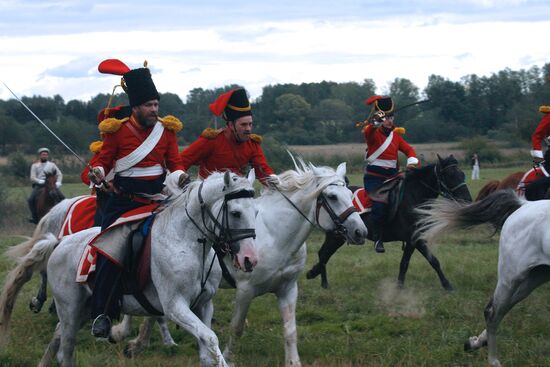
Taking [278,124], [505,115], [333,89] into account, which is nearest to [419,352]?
[278,124]

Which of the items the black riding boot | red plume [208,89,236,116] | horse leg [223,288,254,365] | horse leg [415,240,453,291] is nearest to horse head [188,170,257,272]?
horse leg [223,288,254,365]

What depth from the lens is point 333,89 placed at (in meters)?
81.4

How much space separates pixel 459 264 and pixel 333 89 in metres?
67.8

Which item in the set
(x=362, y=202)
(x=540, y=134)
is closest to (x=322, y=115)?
(x=362, y=202)

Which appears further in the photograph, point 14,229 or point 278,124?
point 278,124

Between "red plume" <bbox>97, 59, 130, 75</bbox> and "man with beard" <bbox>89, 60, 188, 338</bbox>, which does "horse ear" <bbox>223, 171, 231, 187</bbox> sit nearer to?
"man with beard" <bbox>89, 60, 188, 338</bbox>

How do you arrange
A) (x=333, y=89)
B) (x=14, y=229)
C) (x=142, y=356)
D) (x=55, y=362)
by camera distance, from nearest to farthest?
(x=55, y=362)
(x=142, y=356)
(x=14, y=229)
(x=333, y=89)

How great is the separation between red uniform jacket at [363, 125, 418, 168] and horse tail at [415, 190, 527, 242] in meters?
3.94

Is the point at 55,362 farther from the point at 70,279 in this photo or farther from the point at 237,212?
the point at 237,212

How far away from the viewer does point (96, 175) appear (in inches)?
286

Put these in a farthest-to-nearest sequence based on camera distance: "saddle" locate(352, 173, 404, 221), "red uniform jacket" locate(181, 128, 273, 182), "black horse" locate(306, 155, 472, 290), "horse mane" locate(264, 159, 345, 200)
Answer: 1. "saddle" locate(352, 173, 404, 221)
2. "black horse" locate(306, 155, 472, 290)
3. "red uniform jacket" locate(181, 128, 273, 182)
4. "horse mane" locate(264, 159, 345, 200)

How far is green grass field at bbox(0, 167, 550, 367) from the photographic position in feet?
27.2

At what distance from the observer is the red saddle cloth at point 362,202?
45.0ft

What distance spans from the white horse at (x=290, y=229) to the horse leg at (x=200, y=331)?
168cm
